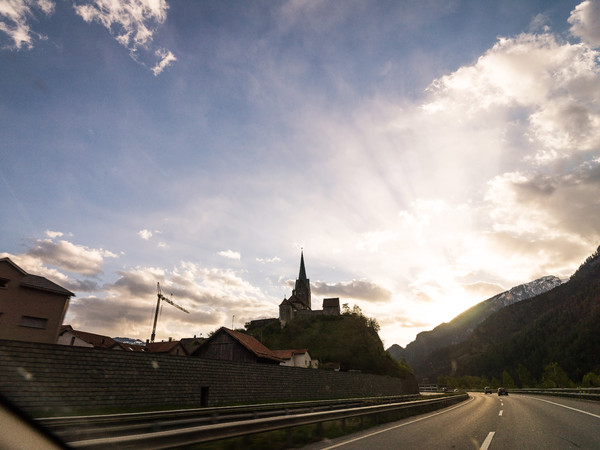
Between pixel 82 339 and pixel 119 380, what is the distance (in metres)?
46.8

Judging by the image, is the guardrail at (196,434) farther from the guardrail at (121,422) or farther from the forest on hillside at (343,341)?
the forest on hillside at (343,341)

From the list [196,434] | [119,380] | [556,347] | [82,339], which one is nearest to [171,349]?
[82,339]

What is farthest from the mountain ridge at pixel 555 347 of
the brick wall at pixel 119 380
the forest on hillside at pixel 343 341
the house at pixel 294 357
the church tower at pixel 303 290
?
the brick wall at pixel 119 380

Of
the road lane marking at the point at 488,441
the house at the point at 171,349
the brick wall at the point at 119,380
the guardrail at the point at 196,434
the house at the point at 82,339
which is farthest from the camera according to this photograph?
the house at the point at 171,349

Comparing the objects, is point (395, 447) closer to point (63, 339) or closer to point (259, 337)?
point (63, 339)

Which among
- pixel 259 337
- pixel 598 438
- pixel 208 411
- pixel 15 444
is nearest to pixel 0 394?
A: pixel 15 444

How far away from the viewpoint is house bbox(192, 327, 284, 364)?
41.9 metres

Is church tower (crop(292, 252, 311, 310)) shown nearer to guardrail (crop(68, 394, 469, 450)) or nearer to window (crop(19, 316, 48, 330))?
window (crop(19, 316, 48, 330))

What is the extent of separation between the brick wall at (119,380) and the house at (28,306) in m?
17.6

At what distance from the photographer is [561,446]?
755cm

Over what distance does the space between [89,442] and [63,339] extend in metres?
62.2

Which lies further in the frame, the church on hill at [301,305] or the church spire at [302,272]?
the church spire at [302,272]

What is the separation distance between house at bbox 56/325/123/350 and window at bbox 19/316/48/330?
71.3 feet

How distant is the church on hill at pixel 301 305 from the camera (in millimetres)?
120938
